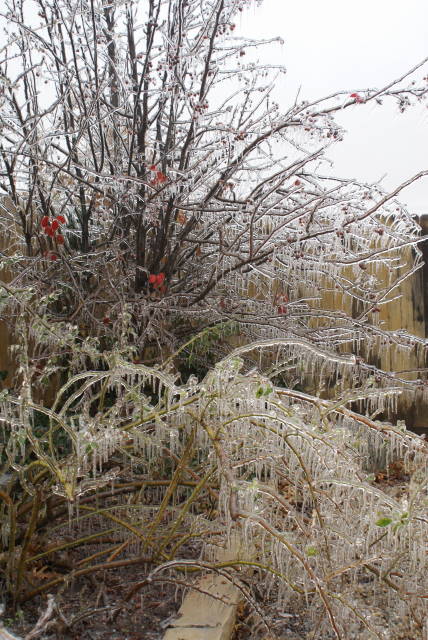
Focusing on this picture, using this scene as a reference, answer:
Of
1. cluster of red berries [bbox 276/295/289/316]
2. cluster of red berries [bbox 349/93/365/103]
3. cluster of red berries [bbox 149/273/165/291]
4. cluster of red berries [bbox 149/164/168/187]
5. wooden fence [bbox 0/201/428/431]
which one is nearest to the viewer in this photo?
cluster of red berries [bbox 349/93/365/103]

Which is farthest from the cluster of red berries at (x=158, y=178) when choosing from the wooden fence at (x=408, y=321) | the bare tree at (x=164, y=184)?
the wooden fence at (x=408, y=321)

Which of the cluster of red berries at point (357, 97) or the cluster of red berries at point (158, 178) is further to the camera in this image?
the cluster of red berries at point (158, 178)

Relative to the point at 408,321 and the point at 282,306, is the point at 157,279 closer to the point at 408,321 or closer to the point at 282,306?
the point at 282,306

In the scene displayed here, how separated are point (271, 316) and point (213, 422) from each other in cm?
179

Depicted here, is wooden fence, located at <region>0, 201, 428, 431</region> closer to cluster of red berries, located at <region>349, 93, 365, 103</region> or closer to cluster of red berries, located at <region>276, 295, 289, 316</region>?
cluster of red berries, located at <region>276, 295, 289, 316</region>

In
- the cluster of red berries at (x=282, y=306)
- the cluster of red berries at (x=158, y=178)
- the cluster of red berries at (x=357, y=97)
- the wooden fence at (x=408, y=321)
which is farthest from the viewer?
the wooden fence at (x=408, y=321)

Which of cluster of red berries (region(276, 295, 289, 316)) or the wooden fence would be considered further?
the wooden fence

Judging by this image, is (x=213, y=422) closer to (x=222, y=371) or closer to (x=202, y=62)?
(x=222, y=371)

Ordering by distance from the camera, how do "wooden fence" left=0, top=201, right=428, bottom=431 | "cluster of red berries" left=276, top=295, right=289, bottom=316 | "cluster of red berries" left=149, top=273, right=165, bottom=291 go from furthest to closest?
"wooden fence" left=0, top=201, right=428, bottom=431
"cluster of red berries" left=276, top=295, right=289, bottom=316
"cluster of red berries" left=149, top=273, right=165, bottom=291

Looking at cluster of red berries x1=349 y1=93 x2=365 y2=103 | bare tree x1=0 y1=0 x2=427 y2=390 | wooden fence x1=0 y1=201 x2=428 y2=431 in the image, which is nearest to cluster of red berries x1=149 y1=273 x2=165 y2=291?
bare tree x1=0 y1=0 x2=427 y2=390

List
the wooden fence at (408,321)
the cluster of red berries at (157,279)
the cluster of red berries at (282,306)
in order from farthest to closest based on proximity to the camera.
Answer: the wooden fence at (408,321) → the cluster of red berries at (282,306) → the cluster of red berries at (157,279)

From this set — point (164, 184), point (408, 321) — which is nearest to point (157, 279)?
point (164, 184)

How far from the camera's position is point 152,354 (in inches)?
184

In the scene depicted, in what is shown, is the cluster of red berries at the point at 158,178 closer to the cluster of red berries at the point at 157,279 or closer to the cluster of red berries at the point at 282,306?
the cluster of red berries at the point at 157,279
